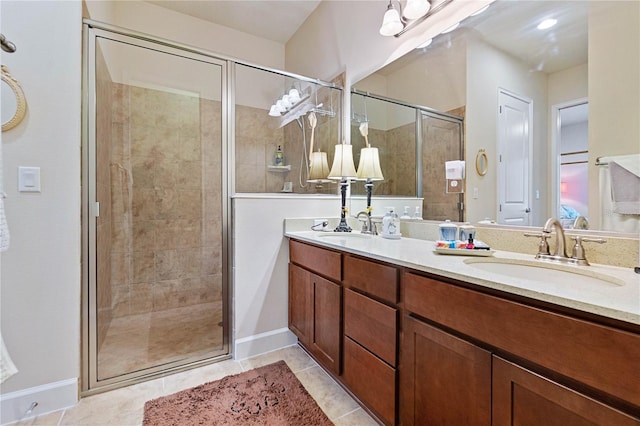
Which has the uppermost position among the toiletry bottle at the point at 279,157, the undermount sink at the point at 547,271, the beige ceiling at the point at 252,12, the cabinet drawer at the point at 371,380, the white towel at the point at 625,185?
the beige ceiling at the point at 252,12

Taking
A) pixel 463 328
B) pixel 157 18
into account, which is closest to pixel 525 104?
pixel 463 328

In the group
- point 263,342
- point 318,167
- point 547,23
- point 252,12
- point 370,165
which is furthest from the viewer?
point 252,12

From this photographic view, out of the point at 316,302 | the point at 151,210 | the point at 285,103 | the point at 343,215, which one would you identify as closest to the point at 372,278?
the point at 316,302

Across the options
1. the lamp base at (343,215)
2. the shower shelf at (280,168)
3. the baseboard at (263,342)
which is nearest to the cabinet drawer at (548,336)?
the lamp base at (343,215)

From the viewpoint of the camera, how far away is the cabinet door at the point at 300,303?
1.82 metres

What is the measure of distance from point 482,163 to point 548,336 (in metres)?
1.00

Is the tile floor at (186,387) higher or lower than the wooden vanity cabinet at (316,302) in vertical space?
lower

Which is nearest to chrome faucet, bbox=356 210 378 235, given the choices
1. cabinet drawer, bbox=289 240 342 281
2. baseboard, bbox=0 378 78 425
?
cabinet drawer, bbox=289 240 342 281

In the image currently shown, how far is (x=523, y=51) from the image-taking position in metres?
1.29

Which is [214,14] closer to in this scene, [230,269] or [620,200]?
[230,269]

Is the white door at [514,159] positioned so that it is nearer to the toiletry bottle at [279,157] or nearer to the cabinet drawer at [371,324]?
the cabinet drawer at [371,324]

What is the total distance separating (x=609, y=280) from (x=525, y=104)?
813 mm

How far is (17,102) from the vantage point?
1.37 metres

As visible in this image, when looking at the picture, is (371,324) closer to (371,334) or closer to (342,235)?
(371,334)
